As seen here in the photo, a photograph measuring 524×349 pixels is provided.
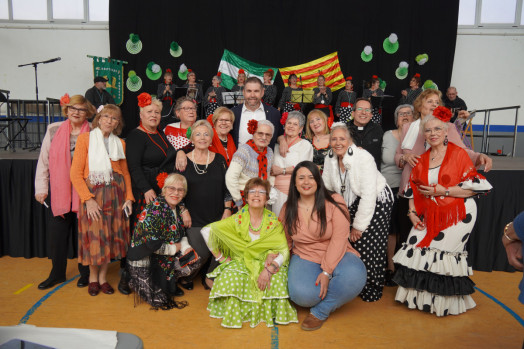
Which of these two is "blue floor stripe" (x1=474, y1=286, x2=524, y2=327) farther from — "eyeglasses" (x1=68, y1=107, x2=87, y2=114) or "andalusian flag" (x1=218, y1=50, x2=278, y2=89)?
"andalusian flag" (x1=218, y1=50, x2=278, y2=89)

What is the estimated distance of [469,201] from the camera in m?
2.70

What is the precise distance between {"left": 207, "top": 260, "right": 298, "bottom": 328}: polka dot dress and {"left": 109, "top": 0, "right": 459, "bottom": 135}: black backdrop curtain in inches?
301

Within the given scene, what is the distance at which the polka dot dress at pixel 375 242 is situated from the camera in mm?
2943

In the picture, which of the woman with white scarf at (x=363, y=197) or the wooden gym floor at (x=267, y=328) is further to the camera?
the woman with white scarf at (x=363, y=197)

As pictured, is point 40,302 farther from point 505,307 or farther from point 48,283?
point 505,307

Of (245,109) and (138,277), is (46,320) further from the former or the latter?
(245,109)

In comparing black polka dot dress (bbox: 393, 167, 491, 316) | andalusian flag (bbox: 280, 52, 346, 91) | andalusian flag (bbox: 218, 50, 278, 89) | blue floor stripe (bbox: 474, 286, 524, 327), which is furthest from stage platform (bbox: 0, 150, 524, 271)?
andalusian flag (bbox: 218, 50, 278, 89)

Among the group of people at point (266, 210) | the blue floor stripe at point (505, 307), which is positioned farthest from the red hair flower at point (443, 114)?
the blue floor stripe at point (505, 307)

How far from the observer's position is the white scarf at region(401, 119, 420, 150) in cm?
312

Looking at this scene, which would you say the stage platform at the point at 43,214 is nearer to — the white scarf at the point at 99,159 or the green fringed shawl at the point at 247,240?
the white scarf at the point at 99,159

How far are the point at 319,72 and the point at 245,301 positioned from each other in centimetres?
797

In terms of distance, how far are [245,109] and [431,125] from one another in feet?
5.91

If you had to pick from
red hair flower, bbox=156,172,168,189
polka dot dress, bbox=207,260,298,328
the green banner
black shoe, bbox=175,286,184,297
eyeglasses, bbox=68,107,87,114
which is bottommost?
black shoe, bbox=175,286,184,297

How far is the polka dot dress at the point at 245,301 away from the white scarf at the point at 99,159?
1258 millimetres
